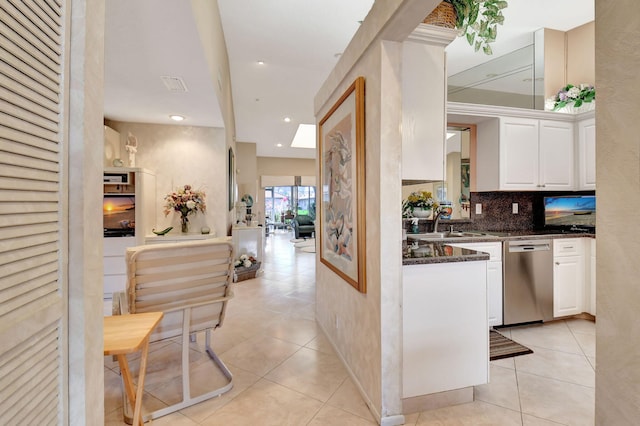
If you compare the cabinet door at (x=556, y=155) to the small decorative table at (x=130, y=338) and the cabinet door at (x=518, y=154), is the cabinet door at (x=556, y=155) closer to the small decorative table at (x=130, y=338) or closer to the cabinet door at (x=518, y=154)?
the cabinet door at (x=518, y=154)

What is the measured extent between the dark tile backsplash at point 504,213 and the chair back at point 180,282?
2.28 metres

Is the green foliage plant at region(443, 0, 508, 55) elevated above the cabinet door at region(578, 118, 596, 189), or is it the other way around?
the green foliage plant at region(443, 0, 508, 55)

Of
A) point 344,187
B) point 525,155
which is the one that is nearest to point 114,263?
point 344,187

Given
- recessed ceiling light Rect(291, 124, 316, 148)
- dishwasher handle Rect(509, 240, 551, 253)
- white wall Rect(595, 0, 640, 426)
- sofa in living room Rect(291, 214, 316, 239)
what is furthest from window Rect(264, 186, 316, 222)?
white wall Rect(595, 0, 640, 426)

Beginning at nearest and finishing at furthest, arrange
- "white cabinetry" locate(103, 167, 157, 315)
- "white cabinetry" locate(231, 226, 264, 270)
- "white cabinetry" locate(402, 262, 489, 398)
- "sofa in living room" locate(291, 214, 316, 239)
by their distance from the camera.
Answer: "white cabinetry" locate(402, 262, 489, 398)
"white cabinetry" locate(103, 167, 157, 315)
"white cabinetry" locate(231, 226, 264, 270)
"sofa in living room" locate(291, 214, 316, 239)

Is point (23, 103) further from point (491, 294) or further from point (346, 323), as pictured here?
point (491, 294)

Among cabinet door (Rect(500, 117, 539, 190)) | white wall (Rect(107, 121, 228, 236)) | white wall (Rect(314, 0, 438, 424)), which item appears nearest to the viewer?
white wall (Rect(314, 0, 438, 424))

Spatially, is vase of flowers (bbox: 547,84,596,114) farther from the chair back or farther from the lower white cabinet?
the lower white cabinet

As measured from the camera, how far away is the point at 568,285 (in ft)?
10.1

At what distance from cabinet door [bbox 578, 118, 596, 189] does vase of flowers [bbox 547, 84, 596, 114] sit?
0.18 metres

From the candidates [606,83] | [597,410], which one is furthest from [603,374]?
[606,83]

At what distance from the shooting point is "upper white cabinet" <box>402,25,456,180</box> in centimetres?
197

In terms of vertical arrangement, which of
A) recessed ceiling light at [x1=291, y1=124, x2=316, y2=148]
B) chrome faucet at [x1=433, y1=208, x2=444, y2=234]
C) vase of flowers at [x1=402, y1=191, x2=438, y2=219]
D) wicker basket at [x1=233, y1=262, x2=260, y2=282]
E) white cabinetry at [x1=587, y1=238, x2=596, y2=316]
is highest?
recessed ceiling light at [x1=291, y1=124, x2=316, y2=148]

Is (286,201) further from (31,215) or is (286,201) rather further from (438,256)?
(31,215)
